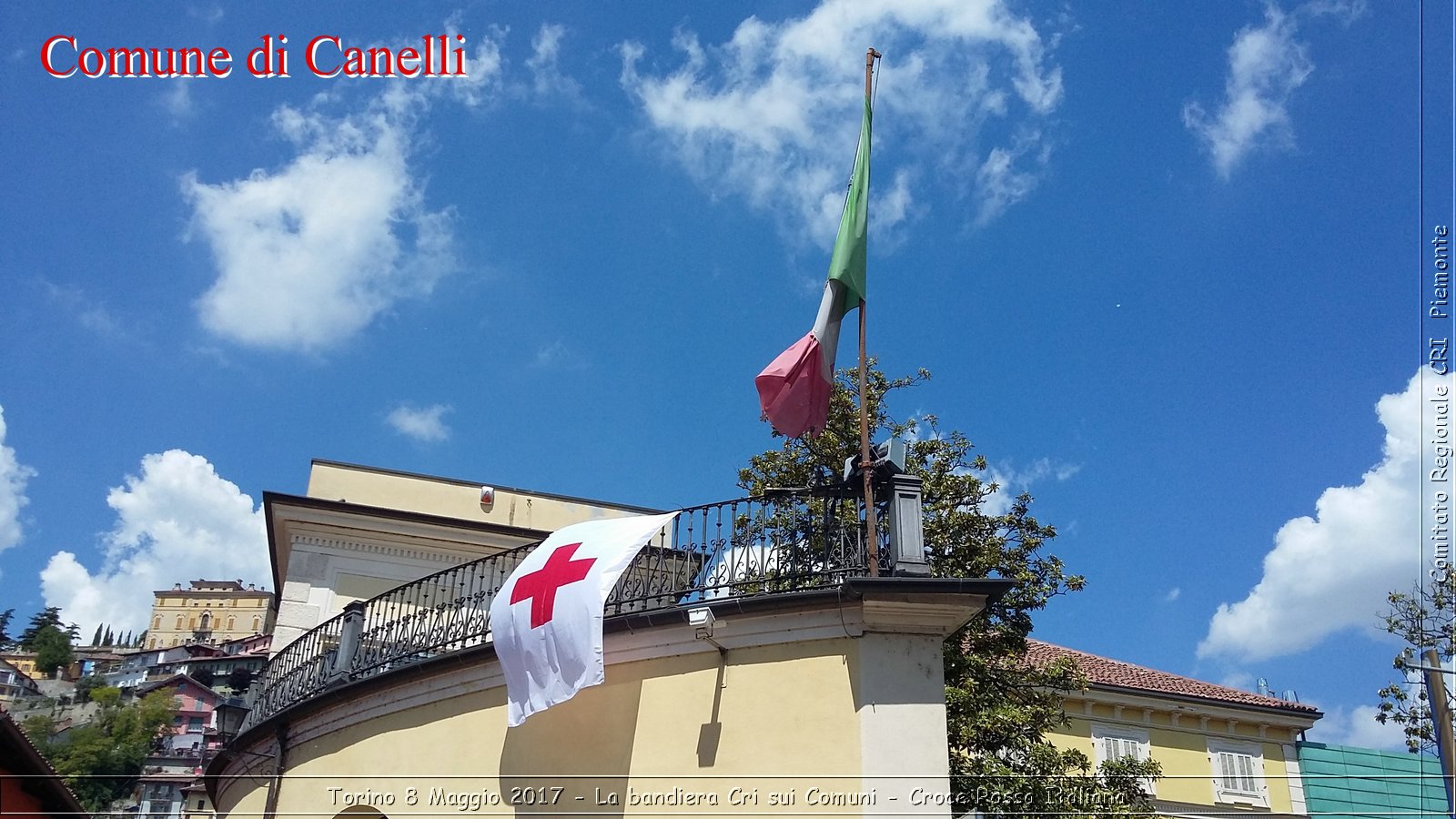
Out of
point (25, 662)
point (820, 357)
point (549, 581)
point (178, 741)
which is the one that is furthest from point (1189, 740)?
point (25, 662)

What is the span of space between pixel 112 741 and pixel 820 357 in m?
93.8

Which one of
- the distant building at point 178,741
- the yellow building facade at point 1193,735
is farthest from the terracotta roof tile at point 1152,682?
the distant building at point 178,741

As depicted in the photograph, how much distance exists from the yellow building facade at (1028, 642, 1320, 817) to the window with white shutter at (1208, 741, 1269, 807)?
22 millimetres

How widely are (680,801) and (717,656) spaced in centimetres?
113

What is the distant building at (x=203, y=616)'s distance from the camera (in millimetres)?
134875

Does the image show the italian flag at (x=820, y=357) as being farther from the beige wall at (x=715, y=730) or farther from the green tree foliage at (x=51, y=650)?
the green tree foliage at (x=51, y=650)

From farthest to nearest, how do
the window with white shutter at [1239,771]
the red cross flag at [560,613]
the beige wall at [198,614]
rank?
1. the beige wall at [198,614]
2. the window with white shutter at [1239,771]
3. the red cross flag at [560,613]

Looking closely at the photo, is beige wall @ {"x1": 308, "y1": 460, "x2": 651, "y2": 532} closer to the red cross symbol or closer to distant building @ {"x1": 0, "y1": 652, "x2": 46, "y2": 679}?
the red cross symbol

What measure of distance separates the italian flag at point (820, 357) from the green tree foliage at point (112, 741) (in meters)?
78.1

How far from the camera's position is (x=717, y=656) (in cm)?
847

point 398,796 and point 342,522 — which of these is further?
point 342,522

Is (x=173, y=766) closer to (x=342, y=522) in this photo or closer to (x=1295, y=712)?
(x=342, y=522)

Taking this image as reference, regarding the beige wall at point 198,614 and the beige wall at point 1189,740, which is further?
the beige wall at point 198,614

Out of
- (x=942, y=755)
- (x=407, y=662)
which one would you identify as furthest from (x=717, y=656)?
(x=407, y=662)
